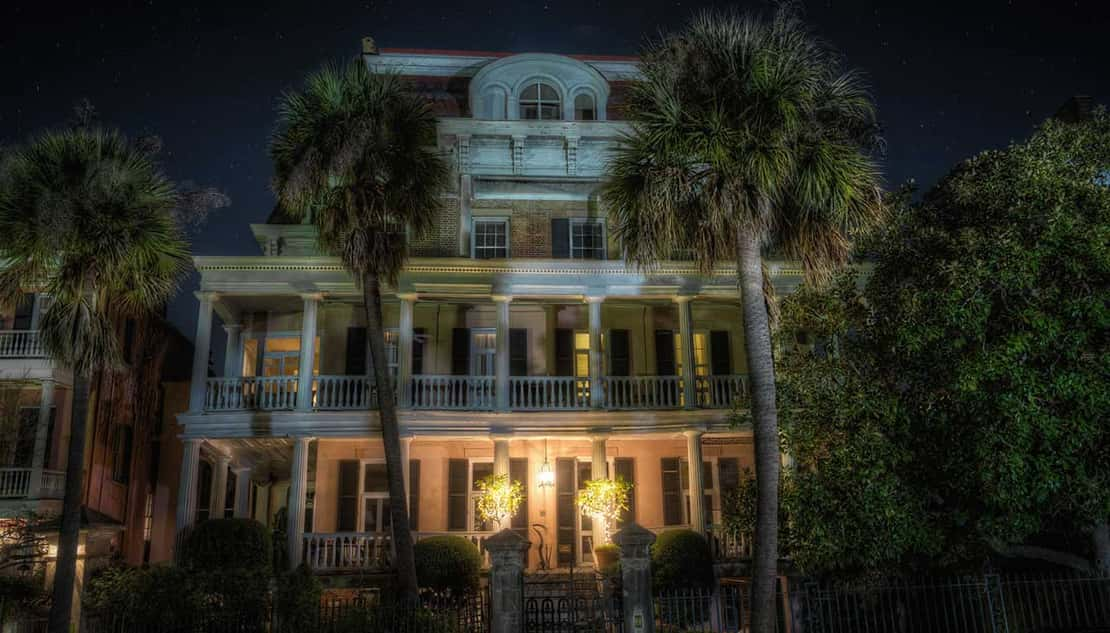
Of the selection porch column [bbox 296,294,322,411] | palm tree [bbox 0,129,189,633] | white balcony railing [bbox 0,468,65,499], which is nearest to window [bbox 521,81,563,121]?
porch column [bbox 296,294,322,411]

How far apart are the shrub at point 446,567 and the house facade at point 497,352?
1.65 m

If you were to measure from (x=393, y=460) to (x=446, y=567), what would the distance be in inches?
140

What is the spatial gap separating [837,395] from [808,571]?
3.24 m

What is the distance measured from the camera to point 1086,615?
14953mm

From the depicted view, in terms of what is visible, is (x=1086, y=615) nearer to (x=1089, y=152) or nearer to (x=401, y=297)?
(x=1089, y=152)

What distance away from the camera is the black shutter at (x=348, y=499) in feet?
79.3

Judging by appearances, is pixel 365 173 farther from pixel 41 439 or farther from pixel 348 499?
pixel 41 439

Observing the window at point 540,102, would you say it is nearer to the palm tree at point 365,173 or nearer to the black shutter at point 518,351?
the black shutter at point 518,351

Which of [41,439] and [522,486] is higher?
[41,439]

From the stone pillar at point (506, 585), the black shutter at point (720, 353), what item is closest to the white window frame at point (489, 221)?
the black shutter at point (720, 353)

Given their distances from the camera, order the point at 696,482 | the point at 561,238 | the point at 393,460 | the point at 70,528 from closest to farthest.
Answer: the point at 70,528
the point at 393,460
the point at 696,482
the point at 561,238

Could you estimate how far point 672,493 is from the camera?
81.4 feet

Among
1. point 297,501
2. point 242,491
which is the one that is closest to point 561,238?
point 297,501

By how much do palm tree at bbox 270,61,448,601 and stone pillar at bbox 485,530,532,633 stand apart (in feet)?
15.3
